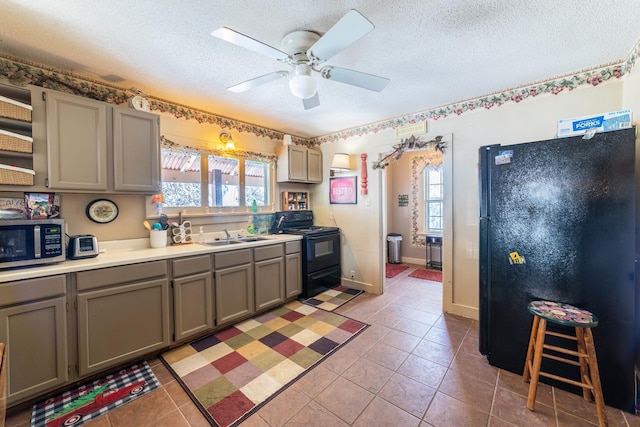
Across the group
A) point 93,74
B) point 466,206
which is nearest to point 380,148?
point 466,206

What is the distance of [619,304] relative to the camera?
1633 millimetres

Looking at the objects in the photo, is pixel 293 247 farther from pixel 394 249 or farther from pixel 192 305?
pixel 394 249

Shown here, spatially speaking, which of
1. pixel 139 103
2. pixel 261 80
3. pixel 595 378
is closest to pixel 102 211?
pixel 139 103

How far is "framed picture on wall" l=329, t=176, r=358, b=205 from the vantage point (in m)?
3.95

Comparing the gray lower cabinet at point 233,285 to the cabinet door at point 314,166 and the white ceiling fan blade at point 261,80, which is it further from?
the cabinet door at point 314,166

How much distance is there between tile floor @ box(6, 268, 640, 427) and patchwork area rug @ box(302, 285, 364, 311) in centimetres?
86

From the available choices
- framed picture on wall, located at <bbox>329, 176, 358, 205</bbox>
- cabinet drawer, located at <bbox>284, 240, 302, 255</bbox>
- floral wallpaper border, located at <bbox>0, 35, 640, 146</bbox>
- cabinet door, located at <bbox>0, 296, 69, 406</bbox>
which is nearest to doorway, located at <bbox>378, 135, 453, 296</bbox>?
framed picture on wall, located at <bbox>329, 176, 358, 205</bbox>

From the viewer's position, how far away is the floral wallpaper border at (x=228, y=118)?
2.04 meters

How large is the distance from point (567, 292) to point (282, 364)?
2.13m

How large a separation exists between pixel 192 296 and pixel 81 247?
93cm

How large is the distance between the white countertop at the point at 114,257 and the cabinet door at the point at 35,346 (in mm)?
194

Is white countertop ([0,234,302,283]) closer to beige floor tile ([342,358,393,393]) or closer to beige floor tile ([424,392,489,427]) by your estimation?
beige floor tile ([342,358,393,393])

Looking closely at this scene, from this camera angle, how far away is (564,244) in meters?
1.79

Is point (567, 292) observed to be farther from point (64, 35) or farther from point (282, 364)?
point (64, 35)
